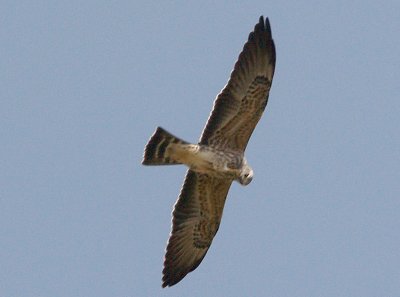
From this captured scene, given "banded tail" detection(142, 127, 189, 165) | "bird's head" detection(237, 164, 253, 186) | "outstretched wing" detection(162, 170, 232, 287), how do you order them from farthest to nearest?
"outstretched wing" detection(162, 170, 232, 287)
"bird's head" detection(237, 164, 253, 186)
"banded tail" detection(142, 127, 189, 165)

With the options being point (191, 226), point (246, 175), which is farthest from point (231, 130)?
point (191, 226)

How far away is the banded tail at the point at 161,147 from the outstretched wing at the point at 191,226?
1.09m

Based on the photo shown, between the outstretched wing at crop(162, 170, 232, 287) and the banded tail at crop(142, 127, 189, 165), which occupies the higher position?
the banded tail at crop(142, 127, 189, 165)

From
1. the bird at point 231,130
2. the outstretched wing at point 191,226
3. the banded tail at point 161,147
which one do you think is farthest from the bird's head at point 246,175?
the banded tail at point 161,147

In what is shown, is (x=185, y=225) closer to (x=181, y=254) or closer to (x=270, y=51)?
(x=181, y=254)

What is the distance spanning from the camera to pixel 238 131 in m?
17.1

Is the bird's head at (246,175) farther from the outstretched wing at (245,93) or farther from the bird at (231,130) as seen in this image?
the outstretched wing at (245,93)

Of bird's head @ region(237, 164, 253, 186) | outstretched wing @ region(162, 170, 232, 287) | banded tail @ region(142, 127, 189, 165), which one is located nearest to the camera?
banded tail @ region(142, 127, 189, 165)

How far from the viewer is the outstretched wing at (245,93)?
17.0m

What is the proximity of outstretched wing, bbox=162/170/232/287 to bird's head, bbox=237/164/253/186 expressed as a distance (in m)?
0.78

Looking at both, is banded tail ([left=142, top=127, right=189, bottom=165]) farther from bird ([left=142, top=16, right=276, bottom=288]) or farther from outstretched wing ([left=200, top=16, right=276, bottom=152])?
outstretched wing ([left=200, top=16, right=276, bottom=152])

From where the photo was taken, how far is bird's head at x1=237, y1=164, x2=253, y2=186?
16828 mm

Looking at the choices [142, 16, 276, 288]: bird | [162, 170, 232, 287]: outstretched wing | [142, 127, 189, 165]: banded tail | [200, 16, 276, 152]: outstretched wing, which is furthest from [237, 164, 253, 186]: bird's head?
[142, 127, 189, 165]: banded tail

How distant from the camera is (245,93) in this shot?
55.7ft
